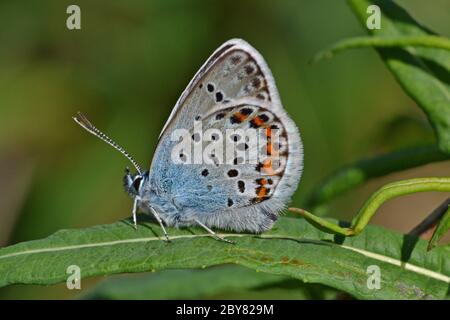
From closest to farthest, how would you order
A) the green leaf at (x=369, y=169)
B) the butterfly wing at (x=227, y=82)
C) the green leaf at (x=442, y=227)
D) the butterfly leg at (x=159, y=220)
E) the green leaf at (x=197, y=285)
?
1. the green leaf at (x=442, y=227)
2. the butterfly leg at (x=159, y=220)
3. the green leaf at (x=369, y=169)
4. the butterfly wing at (x=227, y=82)
5. the green leaf at (x=197, y=285)

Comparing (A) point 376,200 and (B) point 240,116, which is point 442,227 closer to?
(A) point 376,200

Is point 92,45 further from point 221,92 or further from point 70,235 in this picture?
point 70,235

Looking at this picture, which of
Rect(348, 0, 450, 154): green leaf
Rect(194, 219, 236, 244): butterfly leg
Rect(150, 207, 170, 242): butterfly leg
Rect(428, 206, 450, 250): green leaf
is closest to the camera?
Rect(428, 206, 450, 250): green leaf

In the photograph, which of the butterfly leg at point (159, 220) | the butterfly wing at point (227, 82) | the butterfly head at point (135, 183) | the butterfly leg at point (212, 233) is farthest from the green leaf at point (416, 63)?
the butterfly head at point (135, 183)

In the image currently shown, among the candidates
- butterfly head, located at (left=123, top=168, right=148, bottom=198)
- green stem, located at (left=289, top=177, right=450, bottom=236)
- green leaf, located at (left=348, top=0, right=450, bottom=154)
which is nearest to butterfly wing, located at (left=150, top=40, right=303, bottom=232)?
butterfly head, located at (left=123, top=168, right=148, bottom=198)

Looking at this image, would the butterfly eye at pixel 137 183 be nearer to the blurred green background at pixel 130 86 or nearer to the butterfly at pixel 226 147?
the butterfly at pixel 226 147

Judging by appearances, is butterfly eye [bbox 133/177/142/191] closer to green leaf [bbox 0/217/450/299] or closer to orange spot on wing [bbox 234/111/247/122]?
orange spot on wing [bbox 234/111/247/122]
